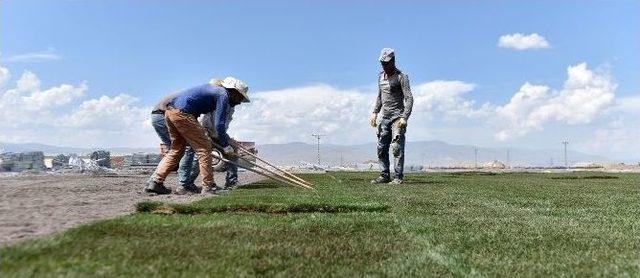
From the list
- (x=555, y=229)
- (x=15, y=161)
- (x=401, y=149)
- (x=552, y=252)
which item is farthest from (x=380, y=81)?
(x=15, y=161)

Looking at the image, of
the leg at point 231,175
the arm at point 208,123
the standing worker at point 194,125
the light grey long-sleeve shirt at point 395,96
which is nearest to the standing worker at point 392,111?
the light grey long-sleeve shirt at point 395,96

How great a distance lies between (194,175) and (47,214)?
626 centimetres

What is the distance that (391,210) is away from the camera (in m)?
7.78

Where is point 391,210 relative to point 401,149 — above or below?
below

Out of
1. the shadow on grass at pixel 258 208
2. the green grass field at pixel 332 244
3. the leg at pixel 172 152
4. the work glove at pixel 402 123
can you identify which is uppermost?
the work glove at pixel 402 123

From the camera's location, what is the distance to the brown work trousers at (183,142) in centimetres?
1059

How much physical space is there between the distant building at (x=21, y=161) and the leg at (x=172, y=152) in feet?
295

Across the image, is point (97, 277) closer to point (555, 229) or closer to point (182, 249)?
point (182, 249)

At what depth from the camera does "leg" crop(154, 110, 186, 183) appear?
1079cm

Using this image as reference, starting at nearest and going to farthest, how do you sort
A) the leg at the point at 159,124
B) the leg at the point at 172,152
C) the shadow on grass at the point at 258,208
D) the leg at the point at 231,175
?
1. the shadow on grass at the point at 258,208
2. the leg at the point at 172,152
3. the leg at the point at 159,124
4. the leg at the point at 231,175

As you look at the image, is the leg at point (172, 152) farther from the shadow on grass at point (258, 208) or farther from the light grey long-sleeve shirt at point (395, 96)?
the light grey long-sleeve shirt at point (395, 96)

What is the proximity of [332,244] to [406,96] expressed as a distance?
1059 cm

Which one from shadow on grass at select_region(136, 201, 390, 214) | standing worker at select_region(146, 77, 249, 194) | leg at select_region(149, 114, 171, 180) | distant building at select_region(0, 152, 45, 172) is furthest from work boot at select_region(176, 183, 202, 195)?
distant building at select_region(0, 152, 45, 172)

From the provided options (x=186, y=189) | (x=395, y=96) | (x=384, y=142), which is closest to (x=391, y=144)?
(x=384, y=142)
